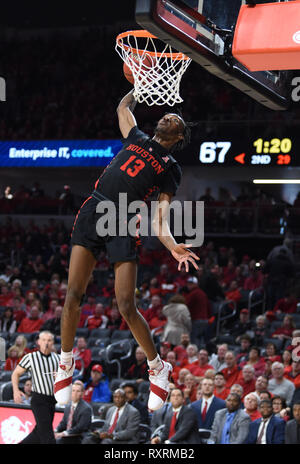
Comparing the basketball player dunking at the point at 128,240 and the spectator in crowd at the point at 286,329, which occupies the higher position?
the basketball player dunking at the point at 128,240

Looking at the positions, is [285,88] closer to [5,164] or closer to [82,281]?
[82,281]

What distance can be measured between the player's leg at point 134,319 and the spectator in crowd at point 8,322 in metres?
10.1

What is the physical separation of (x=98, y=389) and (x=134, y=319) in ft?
22.9

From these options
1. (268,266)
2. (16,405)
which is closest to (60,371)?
(16,405)

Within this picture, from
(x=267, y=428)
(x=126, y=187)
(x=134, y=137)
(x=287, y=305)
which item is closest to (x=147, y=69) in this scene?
(x=134, y=137)

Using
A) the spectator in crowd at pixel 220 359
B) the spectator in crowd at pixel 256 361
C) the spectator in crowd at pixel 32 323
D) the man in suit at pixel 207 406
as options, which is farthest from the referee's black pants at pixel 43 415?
Answer: the spectator in crowd at pixel 32 323

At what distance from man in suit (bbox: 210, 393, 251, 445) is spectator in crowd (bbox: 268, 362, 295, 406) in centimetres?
82

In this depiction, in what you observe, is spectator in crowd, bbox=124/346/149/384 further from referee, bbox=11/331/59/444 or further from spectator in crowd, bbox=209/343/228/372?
referee, bbox=11/331/59/444

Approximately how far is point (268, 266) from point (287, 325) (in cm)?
296

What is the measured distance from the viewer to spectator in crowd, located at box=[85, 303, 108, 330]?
14594 mm

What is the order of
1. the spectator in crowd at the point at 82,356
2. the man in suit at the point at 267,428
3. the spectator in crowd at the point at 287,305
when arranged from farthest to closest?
the spectator in crowd at the point at 287,305, the spectator in crowd at the point at 82,356, the man in suit at the point at 267,428

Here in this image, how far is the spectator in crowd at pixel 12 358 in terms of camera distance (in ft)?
43.0

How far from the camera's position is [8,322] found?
15.4 metres

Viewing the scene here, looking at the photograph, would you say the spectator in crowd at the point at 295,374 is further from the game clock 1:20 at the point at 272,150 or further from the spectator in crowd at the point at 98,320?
the game clock 1:20 at the point at 272,150
